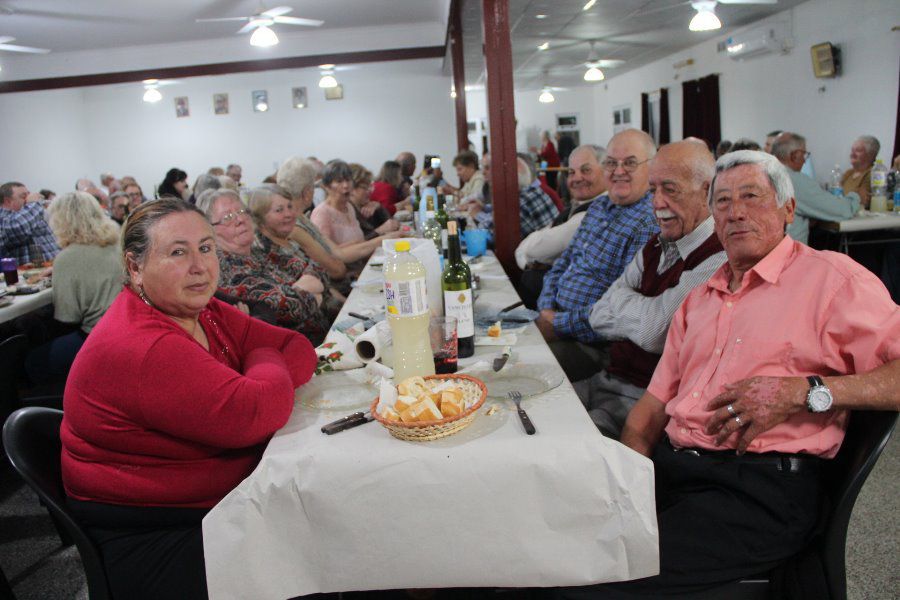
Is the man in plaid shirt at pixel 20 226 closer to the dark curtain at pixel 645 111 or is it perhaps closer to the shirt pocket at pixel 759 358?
the shirt pocket at pixel 759 358

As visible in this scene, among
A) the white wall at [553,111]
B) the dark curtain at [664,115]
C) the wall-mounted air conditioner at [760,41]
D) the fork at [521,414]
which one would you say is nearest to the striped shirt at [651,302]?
the fork at [521,414]

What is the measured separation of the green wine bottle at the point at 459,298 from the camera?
1633 millimetres

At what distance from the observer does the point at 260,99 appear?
11320 millimetres

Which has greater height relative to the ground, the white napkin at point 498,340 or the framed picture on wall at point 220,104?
the framed picture on wall at point 220,104

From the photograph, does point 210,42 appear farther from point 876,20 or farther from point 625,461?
point 625,461

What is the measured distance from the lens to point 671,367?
1613 mm

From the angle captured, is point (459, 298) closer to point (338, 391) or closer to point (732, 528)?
point (338, 391)

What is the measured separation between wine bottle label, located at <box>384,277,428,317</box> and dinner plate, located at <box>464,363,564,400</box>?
227mm

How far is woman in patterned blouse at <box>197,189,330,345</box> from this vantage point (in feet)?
7.84

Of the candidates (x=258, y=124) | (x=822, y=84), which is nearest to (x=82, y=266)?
(x=822, y=84)

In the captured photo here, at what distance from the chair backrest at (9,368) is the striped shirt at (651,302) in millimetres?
1949

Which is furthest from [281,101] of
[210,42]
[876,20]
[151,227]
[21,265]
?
[151,227]

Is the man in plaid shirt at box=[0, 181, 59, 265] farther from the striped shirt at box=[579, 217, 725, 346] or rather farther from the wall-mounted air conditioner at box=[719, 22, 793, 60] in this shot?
the wall-mounted air conditioner at box=[719, 22, 793, 60]

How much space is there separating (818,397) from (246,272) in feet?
6.34
